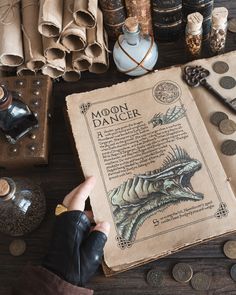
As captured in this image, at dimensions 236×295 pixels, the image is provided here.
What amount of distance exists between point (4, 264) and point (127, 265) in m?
0.22

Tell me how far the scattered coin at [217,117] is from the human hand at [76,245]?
0.89ft

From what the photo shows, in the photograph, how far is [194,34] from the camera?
34.4 inches

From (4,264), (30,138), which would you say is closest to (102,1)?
(30,138)

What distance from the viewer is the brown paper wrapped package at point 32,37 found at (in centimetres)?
89

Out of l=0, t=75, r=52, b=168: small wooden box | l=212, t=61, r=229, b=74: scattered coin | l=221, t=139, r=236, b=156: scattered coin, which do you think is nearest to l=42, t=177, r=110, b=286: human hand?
l=0, t=75, r=52, b=168: small wooden box

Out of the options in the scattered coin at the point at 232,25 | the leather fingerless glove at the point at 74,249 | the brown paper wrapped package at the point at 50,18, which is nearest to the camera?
the leather fingerless glove at the point at 74,249

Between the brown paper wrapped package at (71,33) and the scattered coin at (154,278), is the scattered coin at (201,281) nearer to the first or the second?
the scattered coin at (154,278)

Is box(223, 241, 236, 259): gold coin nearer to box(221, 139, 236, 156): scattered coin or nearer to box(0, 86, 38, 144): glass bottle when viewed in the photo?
box(221, 139, 236, 156): scattered coin

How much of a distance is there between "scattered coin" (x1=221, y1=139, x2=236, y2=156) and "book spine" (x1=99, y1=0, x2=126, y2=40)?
12.8 inches

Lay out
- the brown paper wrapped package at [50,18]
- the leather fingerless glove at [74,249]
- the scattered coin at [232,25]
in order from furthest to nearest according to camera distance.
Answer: the scattered coin at [232,25] < the brown paper wrapped package at [50,18] < the leather fingerless glove at [74,249]

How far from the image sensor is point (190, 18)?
0.85 m

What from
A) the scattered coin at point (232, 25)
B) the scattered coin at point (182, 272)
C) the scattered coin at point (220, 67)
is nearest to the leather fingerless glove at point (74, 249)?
the scattered coin at point (182, 272)

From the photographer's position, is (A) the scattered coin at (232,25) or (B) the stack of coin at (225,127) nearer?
(B) the stack of coin at (225,127)

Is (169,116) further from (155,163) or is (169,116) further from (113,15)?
(113,15)
